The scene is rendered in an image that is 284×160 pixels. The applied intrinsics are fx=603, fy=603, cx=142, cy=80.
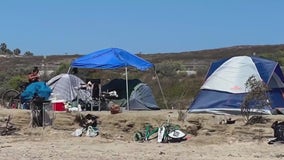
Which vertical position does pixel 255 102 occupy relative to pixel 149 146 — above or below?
above

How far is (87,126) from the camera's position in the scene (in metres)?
17.8

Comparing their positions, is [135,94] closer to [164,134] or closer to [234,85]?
[234,85]

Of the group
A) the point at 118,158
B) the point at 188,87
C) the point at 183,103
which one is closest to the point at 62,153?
the point at 118,158

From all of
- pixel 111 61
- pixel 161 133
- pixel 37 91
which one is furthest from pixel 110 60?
pixel 161 133

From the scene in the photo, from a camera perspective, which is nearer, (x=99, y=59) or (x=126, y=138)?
(x=126, y=138)

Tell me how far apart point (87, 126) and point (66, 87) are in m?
5.10

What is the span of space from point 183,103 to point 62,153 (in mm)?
10590

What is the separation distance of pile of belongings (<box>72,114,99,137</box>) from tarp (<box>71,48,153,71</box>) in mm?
3359

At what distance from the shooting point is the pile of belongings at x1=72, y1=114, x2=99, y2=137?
17.5 metres

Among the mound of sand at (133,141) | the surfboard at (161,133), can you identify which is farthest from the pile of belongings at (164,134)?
the mound of sand at (133,141)

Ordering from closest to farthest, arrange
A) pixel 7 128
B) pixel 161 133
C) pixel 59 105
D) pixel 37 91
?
pixel 161 133
pixel 7 128
pixel 37 91
pixel 59 105

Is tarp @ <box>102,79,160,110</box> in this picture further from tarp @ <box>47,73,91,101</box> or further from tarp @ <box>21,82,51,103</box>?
tarp @ <box>21,82,51,103</box>

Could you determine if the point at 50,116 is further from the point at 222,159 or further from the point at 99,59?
the point at 222,159

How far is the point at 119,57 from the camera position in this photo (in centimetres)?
2200
